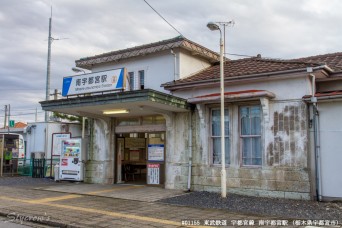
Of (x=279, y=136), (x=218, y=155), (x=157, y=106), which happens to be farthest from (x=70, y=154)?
(x=279, y=136)

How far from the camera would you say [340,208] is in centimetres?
949

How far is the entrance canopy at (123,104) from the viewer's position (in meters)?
11.5

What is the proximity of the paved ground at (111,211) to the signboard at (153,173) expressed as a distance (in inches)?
46.5

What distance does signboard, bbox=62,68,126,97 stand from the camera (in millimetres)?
12766

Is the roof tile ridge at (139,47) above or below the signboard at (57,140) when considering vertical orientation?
above

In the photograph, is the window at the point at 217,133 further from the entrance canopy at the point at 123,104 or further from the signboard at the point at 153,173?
the signboard at the point at 153,173

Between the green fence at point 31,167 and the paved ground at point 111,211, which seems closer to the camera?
the paved ground at point 111,211

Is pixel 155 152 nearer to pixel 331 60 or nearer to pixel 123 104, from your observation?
pixel 123 104

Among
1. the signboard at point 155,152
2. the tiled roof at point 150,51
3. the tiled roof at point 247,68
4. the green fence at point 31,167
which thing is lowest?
the green fence at point 31,167

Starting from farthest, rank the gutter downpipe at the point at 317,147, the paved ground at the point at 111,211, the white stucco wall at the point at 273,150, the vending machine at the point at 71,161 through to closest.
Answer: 1. the vending machine at the point at 71,161
2. the white stucco wall at the point at 273,150
3. the gutter downpipe at the point at 317,147
4. the paved ground at the point at 111,211

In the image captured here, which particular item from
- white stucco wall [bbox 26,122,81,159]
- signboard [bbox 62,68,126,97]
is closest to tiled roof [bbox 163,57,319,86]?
signboard [bbox 62,68,126,97]

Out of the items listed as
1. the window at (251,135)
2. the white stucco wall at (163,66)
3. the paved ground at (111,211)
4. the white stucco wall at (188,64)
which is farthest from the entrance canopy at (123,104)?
the paved ground at (111,211)

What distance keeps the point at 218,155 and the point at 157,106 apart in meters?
2.83

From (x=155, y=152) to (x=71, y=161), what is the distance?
174 inches
